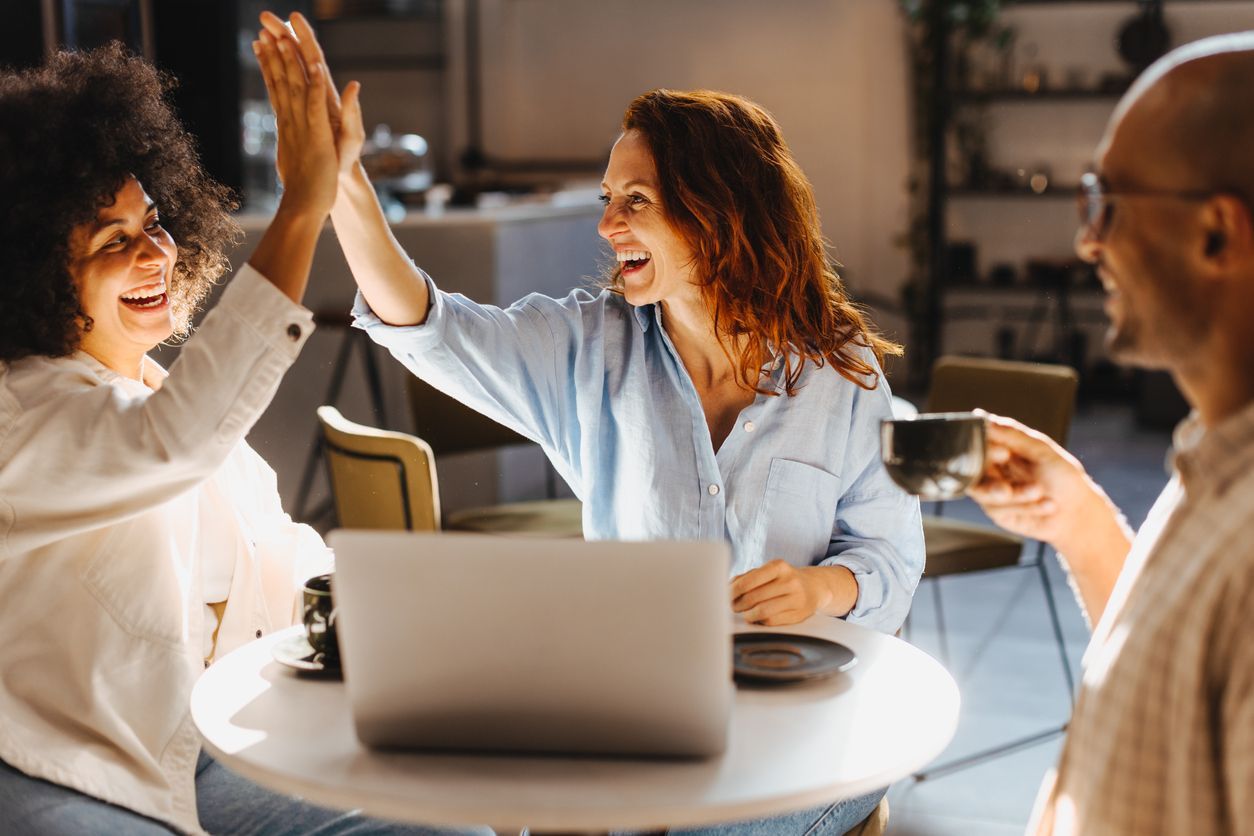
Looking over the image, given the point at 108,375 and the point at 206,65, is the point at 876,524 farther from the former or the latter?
the point at 206,65

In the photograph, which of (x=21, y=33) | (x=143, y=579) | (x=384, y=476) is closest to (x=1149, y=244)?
(x=143, y=579)

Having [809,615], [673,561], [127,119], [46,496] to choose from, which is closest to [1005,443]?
[809,615]

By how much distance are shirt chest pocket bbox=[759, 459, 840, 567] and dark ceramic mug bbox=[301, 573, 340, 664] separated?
2.06 feet

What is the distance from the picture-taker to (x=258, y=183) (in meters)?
6.56

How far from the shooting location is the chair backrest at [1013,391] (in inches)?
122

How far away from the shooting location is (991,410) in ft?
10.7

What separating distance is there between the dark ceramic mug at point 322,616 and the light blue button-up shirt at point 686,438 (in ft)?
1.47

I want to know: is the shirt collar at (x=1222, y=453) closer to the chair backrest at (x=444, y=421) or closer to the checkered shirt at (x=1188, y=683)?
the checkered shirt at (x=1188, y=683)

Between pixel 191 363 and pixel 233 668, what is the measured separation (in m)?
0.34

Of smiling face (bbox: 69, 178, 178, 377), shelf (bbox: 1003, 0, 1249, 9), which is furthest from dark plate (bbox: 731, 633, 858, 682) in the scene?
shelf (bbox: 1003, 0, 1249, 9)

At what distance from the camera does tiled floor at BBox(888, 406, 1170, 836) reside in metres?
2.77

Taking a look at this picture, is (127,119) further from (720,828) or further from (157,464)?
(720,828)

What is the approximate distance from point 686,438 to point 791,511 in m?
0.17

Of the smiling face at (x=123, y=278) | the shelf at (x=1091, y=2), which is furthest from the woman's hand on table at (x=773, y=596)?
the shelf at (x=1091, y=2)
